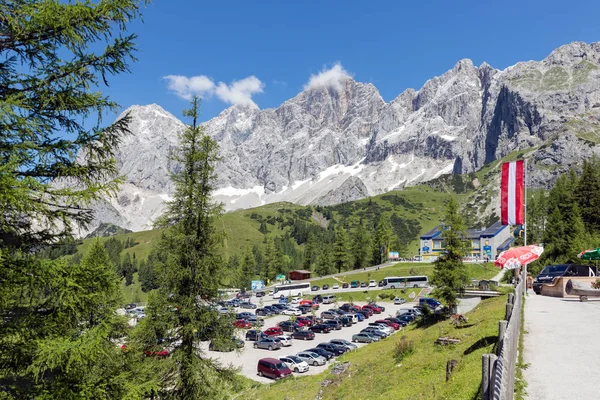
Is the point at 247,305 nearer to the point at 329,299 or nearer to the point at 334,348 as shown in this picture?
the point at 329,299

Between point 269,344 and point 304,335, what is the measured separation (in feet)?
24.5

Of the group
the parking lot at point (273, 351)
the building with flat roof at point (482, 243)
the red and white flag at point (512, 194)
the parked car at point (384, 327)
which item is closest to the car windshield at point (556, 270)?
the red and white flag at point (512, 194)

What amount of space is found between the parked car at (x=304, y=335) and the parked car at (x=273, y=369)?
18152 mm

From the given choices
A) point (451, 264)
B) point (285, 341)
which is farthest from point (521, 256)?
point (285, 341)

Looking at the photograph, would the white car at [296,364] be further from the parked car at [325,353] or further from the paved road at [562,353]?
the paved road at [562,353]

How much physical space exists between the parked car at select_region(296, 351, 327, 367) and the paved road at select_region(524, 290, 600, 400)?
25144 millimetres

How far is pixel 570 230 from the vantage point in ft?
216

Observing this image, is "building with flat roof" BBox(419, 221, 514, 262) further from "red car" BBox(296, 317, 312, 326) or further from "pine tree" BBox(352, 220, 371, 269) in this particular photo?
"red car" BBox(296, 317, 312, 326)

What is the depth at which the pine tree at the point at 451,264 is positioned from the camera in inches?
1655

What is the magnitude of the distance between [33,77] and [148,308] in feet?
38.4

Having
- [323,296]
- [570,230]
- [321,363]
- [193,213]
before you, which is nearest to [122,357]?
[193,213]

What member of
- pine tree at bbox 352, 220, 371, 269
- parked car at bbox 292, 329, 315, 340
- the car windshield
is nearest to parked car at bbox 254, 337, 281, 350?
parked car at bbox 292, 329, 315, 340

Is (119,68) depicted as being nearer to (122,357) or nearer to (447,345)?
(122,357)

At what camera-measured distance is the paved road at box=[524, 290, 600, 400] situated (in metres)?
11.1
